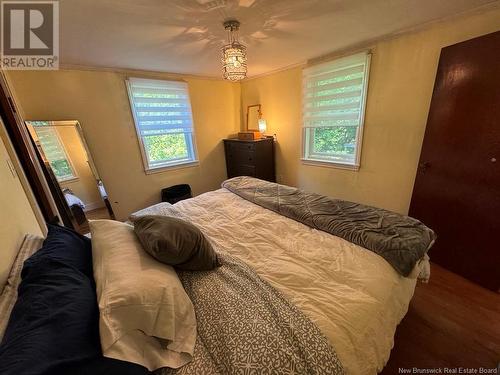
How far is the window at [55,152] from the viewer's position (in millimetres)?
2237

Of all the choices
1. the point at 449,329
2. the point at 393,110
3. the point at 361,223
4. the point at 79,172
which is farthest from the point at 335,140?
the point at 79,172

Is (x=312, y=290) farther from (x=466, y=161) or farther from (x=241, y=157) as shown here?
(x=241, y=157)

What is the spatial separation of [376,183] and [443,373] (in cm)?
182

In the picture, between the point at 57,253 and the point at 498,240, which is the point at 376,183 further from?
the point at 57,253

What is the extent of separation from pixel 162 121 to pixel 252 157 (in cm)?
151

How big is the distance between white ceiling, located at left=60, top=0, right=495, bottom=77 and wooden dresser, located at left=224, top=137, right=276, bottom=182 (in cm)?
129

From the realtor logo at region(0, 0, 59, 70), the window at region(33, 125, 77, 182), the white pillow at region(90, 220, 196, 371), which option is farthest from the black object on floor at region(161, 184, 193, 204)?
the white pillow at region(90, 220, 196, 371)

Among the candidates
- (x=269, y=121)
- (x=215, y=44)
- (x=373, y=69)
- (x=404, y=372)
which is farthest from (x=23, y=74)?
(x=404, y=372)

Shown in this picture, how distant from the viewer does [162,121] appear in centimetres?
313

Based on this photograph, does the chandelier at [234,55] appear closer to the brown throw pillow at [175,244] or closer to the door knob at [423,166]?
the brown throw pillow at [175,244]

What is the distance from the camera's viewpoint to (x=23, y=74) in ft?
6.97

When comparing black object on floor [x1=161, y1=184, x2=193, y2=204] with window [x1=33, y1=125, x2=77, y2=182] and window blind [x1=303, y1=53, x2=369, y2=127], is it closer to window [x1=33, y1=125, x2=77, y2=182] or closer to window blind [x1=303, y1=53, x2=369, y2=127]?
window [x1=33, y1=125, x2=77, y2=182]

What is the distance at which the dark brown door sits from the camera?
1.51 meters

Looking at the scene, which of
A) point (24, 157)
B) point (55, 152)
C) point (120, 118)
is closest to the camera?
point (24, 157)
